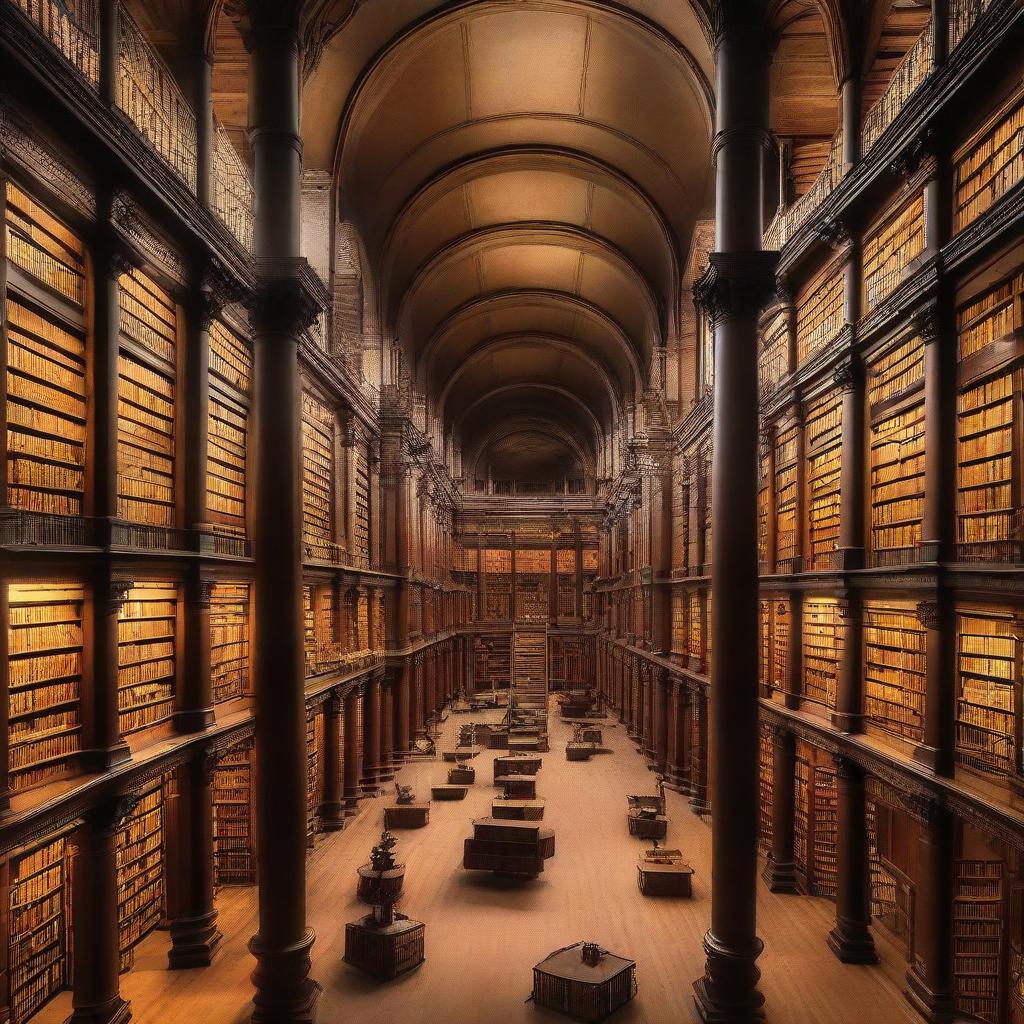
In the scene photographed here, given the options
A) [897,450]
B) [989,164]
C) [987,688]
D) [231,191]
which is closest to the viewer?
[989,164]

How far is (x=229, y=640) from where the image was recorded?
994 cm

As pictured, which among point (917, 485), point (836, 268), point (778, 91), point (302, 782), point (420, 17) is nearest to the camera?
point (302, 782)

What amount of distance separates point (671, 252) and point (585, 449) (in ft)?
69.0

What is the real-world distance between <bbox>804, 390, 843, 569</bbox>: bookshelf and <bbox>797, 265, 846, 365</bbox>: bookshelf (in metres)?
0.76

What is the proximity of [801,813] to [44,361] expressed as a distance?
1018 cm

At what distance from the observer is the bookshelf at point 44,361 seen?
5910mm

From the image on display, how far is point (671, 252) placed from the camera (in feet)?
59.1

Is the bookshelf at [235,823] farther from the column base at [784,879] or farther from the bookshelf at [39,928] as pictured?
the column base at [784,879]

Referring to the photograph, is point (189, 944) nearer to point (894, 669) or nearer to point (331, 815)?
point (331, 815)

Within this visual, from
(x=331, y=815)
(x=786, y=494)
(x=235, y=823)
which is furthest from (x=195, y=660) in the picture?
(x=786, y=494)

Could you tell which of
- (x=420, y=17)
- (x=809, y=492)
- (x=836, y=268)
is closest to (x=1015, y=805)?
(x=809, y=492)

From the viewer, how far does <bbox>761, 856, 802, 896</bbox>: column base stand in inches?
431

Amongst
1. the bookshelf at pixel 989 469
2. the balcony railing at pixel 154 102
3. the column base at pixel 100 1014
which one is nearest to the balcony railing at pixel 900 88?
the bookshelf at pixel 989 469

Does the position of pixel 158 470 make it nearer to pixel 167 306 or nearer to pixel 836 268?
pixel 167 306
